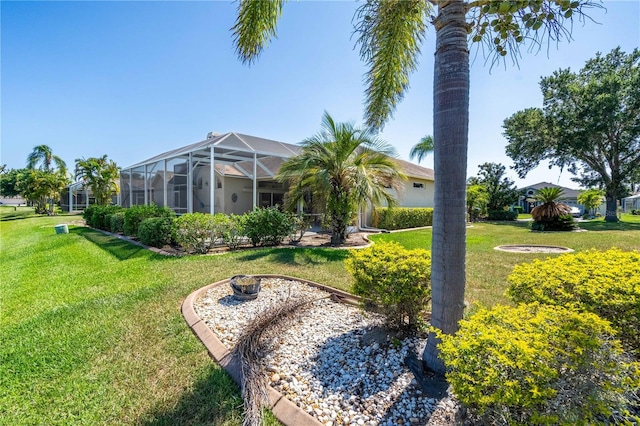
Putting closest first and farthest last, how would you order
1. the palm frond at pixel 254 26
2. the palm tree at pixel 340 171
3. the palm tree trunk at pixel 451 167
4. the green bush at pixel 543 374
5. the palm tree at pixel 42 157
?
the green bush at pixel 543 374 → the palm tree trunk at pixel 451 167 → the palm frond at pixel 254 26 → the palm tree at pixel 340 171 → the palm tree at pixel 42 157

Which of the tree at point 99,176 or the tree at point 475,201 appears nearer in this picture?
the tree at point 475,201

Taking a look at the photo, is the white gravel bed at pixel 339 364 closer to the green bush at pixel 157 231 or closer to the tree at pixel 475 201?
the green bush at pixel 157 231

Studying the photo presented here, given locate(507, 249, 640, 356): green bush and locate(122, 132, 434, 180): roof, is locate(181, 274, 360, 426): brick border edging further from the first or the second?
locate(122, 132, 434, 180): roof

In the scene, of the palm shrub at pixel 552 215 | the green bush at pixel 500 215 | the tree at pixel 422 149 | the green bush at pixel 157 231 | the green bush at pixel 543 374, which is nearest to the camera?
the green bush at pixel 543 374

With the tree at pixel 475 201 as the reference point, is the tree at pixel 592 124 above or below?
above

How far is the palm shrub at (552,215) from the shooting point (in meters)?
17.5

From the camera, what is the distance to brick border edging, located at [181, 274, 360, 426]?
7.86 ft

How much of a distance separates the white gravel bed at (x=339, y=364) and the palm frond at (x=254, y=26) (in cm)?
417

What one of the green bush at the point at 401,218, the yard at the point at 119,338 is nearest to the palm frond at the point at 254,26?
the yard at the point at 119,338

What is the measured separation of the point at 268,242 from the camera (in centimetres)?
1120

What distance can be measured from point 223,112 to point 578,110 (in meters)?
27.4

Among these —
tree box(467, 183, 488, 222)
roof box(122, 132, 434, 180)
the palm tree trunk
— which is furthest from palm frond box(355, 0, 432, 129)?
tree box(467, 183, 488, 222)

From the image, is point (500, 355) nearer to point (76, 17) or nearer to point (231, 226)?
point (231, 226)

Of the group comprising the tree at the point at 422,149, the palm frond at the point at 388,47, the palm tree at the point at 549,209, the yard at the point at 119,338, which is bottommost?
the yard at the point at 119,338
